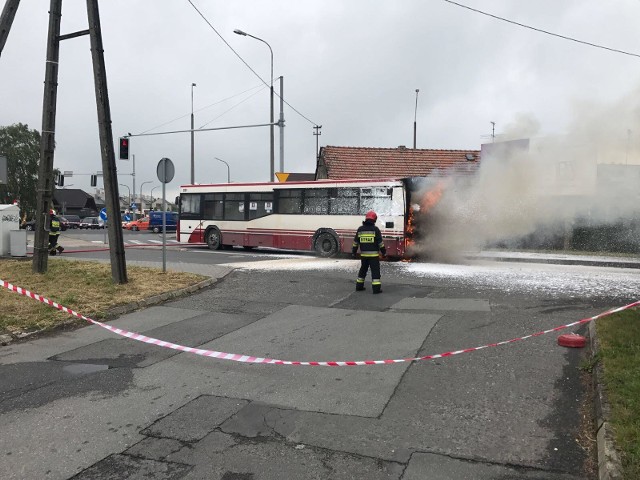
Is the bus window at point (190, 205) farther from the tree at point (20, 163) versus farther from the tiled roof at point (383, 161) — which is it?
the tree at point (20, 163)

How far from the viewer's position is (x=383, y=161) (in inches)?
1208

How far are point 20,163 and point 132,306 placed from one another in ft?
190

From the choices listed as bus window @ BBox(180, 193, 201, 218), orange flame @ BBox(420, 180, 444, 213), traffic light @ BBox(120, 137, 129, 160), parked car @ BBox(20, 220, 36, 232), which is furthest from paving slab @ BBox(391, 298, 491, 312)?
parked car @ BBox(20, 220, 36, 232)

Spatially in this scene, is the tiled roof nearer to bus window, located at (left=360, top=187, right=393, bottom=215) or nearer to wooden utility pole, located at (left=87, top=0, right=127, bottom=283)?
bus window, located at (left=360, top=187, right=393, bottom=215)

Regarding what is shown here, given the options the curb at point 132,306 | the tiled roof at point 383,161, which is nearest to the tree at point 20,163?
the tiled roof at point 383,161

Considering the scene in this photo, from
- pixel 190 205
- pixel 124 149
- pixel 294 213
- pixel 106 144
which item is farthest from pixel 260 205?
pixel 106 144

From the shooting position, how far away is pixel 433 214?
16.2 m

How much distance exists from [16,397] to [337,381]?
10.1 ft

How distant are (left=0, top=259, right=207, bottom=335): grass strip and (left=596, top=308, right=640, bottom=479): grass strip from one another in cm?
714

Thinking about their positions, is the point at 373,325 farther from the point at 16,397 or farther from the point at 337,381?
the point at 16,397

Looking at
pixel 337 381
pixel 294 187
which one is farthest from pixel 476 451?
pixel 294 187

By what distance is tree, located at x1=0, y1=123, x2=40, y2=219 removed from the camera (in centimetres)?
5578

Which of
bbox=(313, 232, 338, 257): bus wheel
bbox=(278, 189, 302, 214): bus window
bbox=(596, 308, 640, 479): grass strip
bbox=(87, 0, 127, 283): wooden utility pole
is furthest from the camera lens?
bbox=(278, 189, 302, 214): bus window

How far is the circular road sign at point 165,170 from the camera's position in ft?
39.4
